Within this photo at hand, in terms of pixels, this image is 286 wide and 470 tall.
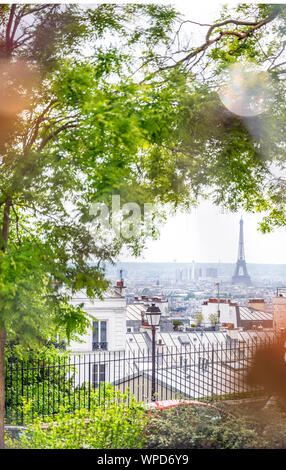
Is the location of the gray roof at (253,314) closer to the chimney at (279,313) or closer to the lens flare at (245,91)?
the chimney at (279,313)

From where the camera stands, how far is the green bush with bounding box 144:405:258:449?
3027 millimetres

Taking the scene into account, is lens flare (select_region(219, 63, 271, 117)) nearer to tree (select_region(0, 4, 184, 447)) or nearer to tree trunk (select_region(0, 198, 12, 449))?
tree (select_region(0, 4, 184, 447))

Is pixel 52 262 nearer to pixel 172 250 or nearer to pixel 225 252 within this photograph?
pixel 172 250

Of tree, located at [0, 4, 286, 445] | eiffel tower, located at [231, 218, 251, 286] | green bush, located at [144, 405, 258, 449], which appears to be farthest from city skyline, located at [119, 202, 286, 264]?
green bush, located at [144, 405, 258, 449]

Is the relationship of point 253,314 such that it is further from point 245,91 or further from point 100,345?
point 245,91

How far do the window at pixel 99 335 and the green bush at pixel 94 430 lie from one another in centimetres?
38

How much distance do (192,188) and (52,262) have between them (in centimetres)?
121

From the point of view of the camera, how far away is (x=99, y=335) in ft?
11.6

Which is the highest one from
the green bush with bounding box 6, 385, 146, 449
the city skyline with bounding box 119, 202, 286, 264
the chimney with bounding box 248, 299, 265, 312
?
the city skyline with bounding box 119, 202, 286, 264

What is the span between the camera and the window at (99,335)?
132 inches

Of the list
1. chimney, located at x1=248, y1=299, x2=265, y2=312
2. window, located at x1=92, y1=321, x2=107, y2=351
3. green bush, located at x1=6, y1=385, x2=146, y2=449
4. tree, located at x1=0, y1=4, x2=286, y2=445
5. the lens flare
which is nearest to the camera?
tree, located at x1=0, y1=4, x2=286, y2=445

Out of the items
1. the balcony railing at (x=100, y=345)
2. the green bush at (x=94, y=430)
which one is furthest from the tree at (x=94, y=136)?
the balcony railing at (x=100, y=345)

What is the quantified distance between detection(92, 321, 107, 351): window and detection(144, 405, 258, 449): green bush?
27.6 inches

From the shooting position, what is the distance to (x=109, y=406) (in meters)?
3.37
